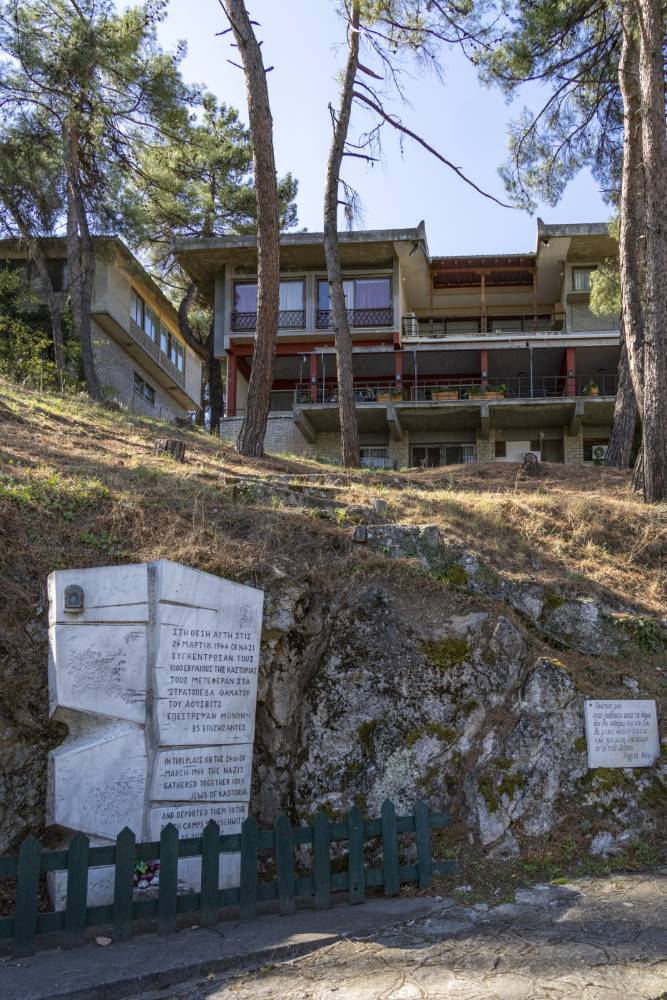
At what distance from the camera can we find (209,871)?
5.65 m

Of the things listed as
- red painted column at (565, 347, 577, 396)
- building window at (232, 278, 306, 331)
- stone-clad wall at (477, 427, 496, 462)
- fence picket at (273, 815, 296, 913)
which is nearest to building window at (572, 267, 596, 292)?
red painted column at (565, 347, 577, 396)

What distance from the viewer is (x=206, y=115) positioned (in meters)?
30.7

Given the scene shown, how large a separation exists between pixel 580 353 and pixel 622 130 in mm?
11364

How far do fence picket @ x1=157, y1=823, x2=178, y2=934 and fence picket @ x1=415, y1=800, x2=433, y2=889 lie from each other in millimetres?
1851

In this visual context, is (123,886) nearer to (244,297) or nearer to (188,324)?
(244,297)

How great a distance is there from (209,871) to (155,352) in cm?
3027

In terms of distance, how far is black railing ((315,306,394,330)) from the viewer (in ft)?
96.2

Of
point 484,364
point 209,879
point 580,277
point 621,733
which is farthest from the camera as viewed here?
point 580,277

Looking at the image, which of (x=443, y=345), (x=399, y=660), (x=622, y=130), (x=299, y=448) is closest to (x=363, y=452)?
(x=299, y=448)

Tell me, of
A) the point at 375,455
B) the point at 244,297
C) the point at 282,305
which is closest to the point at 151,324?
the point at 244,297

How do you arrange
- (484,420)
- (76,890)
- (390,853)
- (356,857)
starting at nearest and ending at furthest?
1. (76,890)
2. (356,857)
3. (390,853)
4. (484,420)

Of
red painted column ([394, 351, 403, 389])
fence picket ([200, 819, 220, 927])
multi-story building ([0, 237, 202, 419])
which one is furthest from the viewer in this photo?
multi-story building ([0, 237, 202, 419])

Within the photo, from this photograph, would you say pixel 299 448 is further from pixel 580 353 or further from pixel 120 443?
pixel 120 443

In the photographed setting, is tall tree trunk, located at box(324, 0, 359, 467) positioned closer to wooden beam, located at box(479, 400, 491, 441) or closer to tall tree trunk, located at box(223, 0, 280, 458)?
tall tree trunk, located at box(223, 0, 280, 458)
